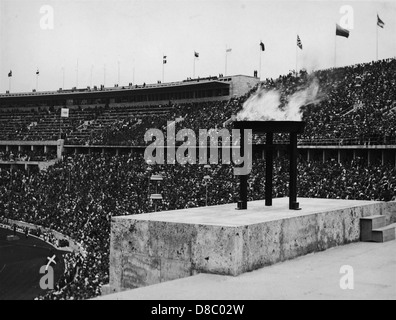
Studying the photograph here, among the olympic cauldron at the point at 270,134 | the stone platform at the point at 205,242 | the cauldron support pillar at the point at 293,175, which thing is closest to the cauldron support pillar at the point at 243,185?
the olympic cauldron at the point at 270,134

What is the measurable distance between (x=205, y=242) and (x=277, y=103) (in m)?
31.6

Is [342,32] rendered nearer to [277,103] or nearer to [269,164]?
[277,103]

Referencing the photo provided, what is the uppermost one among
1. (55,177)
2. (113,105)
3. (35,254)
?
(113,105)

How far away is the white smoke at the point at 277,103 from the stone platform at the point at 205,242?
22204 mm

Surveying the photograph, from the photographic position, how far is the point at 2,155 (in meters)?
55.6

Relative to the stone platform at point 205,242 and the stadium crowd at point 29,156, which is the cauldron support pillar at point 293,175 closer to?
the stone platform at point 205,242

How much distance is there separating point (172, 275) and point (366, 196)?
1588 centimetres

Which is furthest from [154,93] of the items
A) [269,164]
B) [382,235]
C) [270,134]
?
[382,235]

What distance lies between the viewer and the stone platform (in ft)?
33.1

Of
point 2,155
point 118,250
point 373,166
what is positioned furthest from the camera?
point 2,155

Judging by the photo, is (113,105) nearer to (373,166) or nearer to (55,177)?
(55,177)

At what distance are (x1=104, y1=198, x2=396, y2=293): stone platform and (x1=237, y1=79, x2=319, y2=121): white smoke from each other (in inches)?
874

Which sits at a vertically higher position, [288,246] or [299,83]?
[299,83]

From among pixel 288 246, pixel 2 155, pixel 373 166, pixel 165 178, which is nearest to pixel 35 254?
pixel 165 178
